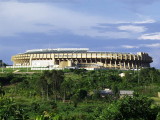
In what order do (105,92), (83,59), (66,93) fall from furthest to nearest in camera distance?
1. (83,59)
2. (105,92)
3. (66,93)

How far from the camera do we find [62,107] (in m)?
53.0

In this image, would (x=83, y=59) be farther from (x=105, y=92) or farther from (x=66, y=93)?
(x=66, y=93)

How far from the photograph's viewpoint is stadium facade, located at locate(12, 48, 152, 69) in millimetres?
110756

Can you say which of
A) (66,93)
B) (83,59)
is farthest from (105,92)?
(83,59)

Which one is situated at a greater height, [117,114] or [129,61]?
[129,61]

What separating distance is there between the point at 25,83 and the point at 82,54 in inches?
1625

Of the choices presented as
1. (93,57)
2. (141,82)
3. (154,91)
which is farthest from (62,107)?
(93,57)

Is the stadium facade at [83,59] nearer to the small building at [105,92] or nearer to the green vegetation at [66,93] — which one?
the green vegetation at [66,93]

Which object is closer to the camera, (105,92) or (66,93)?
(66,93)

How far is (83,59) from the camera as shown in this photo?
371 ft

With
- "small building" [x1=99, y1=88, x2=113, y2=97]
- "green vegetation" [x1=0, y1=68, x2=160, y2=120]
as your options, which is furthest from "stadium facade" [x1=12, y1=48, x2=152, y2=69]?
"small building" [x1=99, y1=88, x2=113, y2=97]

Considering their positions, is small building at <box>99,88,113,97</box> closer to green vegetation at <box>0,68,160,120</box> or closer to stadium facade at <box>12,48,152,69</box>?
green vegetation at <box>0,68,160,120</box>

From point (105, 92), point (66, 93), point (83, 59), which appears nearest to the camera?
point (66, 93)

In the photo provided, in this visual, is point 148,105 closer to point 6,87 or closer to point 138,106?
point 138,106
